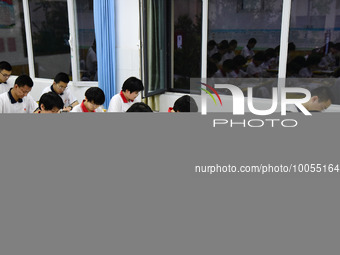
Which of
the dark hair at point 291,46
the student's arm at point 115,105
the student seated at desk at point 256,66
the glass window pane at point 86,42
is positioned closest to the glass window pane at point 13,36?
the glass window pane at point 86,42

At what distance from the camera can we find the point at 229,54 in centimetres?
486

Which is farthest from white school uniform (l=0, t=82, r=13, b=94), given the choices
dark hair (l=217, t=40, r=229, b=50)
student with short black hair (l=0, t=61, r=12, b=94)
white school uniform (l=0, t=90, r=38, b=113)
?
dark hair (l=217, t=40, r=229, b=50)

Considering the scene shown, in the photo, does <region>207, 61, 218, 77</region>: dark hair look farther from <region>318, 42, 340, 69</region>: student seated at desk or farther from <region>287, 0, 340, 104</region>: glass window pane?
<region>318, 42, 340, 69</region>: student seated at desk

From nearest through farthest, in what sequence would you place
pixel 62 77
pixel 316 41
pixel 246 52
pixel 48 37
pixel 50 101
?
pixel 50 101 < pixel 62 77 < pixel 246 52 < pixel 316 41 < pixel 48 37

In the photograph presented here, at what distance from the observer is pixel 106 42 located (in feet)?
13.7

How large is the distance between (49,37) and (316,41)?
4.54 meters

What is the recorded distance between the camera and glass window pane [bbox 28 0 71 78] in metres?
5.20

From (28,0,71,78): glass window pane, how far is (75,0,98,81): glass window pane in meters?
0.30

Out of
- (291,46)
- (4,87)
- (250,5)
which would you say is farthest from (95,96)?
(250,5)

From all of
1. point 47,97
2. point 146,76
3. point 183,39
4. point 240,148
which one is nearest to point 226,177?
point 240,148

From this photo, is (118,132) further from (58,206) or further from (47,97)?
(47,97)

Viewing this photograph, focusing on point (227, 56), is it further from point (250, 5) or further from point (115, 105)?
point (115, 105)

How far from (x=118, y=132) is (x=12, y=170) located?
34cm

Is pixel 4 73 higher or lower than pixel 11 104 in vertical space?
higher
